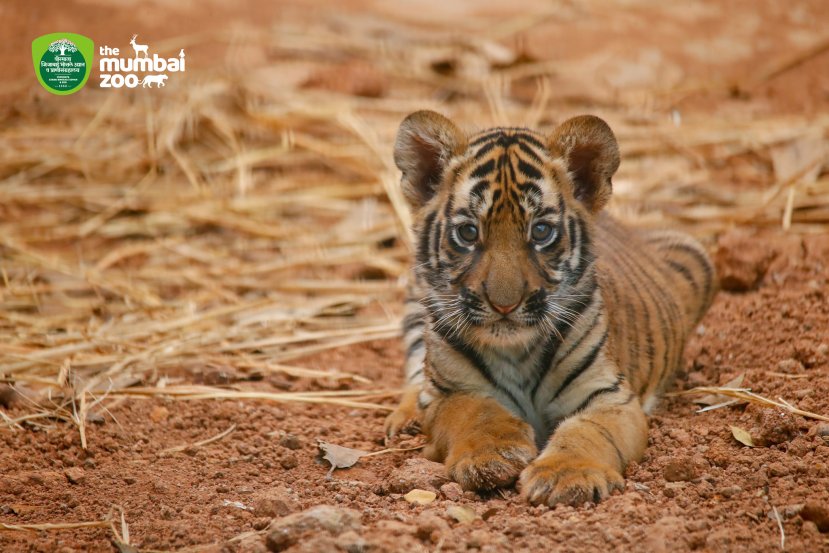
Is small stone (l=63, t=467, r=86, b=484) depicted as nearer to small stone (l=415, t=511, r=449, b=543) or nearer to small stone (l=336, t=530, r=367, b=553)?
small stone (l=336, t=530, r=367, b=553)

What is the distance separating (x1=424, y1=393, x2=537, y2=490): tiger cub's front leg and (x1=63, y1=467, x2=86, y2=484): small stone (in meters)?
1.32

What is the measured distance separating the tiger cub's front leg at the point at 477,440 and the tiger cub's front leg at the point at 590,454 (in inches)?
3.6

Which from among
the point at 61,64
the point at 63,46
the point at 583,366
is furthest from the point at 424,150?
the point at 63,46

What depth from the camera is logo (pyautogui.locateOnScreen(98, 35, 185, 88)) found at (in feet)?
27.9

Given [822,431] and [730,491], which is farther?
[822,431]

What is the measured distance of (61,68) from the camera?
24.7 ft

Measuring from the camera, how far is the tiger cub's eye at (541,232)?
370 centimetres

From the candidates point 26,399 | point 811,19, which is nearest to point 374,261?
point 26,399

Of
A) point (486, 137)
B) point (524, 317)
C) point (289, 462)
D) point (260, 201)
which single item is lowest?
point (289, 462)

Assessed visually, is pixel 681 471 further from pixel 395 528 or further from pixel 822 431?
pixel 395 528

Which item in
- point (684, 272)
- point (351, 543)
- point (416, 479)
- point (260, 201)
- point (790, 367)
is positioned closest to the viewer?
point (351, 543)

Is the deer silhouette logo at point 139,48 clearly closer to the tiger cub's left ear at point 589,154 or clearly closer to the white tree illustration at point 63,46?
the white tree illustration at point 63,46

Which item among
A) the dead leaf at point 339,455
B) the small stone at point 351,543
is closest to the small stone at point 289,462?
the dead leaf at point 339,455

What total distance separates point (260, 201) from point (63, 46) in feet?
7.14
